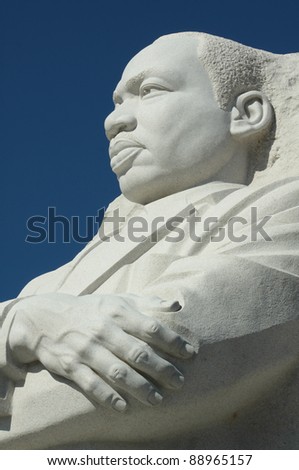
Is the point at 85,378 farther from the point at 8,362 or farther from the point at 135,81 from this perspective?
the point at 135,81

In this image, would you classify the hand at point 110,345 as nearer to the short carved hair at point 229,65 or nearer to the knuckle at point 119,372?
the knuckle at point 119,372

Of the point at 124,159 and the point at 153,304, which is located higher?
the point at 124,159

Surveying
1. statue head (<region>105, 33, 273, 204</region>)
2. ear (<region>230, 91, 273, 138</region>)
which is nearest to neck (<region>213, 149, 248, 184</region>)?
statue head (<region>105, 33, 273, 204</region>)

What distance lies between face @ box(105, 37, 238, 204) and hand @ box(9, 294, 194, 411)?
1225 mm

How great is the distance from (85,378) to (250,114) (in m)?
2.18

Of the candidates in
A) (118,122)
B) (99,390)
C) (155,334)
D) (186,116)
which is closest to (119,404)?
(99,390)

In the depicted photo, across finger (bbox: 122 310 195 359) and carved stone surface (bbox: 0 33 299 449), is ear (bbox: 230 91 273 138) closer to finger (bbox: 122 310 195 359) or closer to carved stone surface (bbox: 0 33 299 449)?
carved stone surface (bbox: 0 33 299 449)

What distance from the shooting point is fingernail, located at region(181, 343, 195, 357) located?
4.49 m

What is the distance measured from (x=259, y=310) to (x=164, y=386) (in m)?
0.59

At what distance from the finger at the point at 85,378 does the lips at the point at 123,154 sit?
1552mm

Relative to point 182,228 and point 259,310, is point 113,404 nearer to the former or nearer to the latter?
point 259,310

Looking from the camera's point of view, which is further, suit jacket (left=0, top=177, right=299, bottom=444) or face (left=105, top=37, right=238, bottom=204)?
face (left=105, top=37, right=238, bottom=204)

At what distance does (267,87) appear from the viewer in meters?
6.14

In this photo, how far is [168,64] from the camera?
591 centimetres
